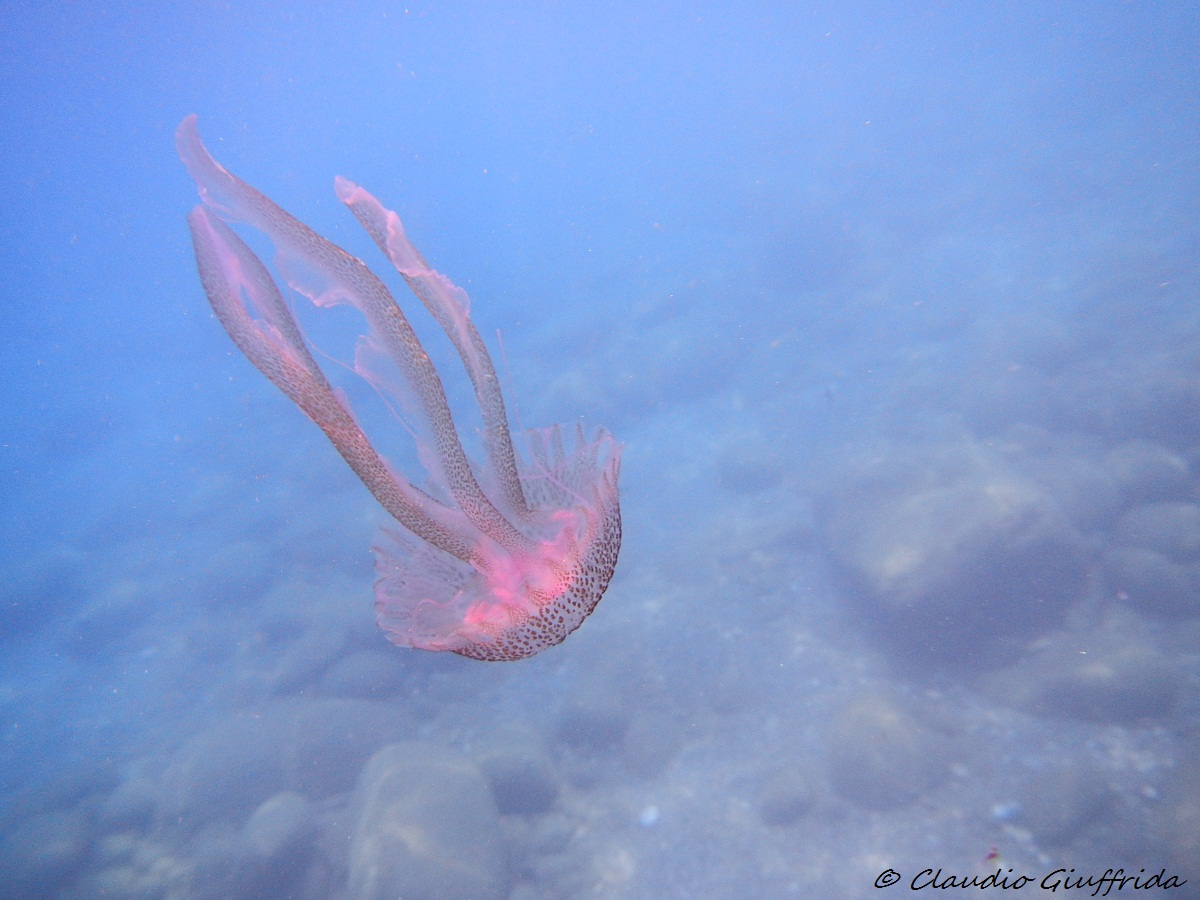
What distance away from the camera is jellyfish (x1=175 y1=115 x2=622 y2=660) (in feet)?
4.62

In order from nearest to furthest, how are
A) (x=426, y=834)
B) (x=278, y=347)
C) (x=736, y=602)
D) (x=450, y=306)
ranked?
(x=278, y=347) → (x=450, y=306) → (x=426, y=834) → (x=736, y=602)

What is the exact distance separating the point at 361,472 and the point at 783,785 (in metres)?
6.78

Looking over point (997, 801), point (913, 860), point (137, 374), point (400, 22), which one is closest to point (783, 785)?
point (913, 860)

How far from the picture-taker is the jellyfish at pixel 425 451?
1.41 meters

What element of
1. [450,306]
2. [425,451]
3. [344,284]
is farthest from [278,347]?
[425,451]

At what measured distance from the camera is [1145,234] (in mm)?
15320

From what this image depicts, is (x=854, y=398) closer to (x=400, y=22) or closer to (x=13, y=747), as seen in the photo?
(x=13, y=747)
